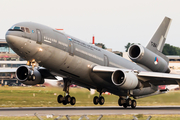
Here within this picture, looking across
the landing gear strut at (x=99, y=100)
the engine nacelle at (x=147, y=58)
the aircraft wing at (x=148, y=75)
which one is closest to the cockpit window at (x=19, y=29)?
the aircraft wing at (x=148, y=75)

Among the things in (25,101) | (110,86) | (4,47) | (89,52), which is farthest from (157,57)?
(4,47)

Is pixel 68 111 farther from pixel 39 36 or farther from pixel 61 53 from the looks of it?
pixel 39 36

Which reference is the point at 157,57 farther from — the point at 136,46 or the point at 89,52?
the point at 89,52

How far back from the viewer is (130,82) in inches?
1089

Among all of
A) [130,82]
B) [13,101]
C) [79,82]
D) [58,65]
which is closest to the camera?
[58,65]

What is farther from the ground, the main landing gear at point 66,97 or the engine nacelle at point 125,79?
the engine nacelle at point 125,79

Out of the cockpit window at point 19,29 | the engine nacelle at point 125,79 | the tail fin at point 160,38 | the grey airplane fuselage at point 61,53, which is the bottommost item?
the engine nacelle at point 125,79

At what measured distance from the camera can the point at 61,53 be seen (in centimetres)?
2548

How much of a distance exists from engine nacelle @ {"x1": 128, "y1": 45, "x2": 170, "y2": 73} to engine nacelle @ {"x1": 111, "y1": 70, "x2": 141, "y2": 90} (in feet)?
10.5

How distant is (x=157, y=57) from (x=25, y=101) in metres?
14.2

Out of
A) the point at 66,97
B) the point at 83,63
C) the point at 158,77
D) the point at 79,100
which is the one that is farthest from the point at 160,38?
the point at 66,97

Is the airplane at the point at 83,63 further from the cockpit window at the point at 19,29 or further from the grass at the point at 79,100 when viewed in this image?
the grass at the point at 79,100

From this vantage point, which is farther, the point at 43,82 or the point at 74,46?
the point at 43,82

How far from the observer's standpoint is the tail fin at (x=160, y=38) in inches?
1373
